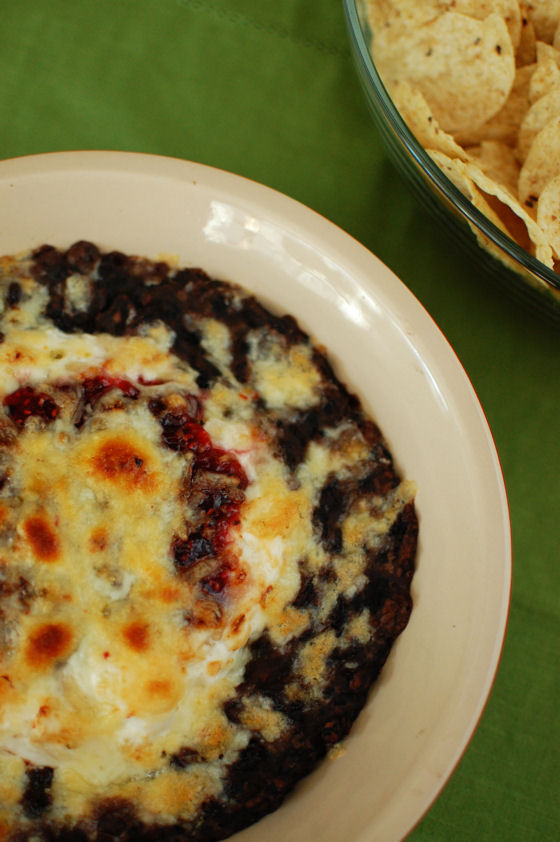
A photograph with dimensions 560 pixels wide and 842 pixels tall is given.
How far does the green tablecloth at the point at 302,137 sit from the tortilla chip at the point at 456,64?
0.20m

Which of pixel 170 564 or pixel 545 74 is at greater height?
pixel 545 74

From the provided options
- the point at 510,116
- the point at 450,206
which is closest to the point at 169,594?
the point at 450,206

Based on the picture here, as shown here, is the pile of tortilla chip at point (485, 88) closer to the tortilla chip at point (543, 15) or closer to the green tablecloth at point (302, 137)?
the tortilla chip at point (543, 15)

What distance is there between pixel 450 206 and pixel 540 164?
0.81 ft

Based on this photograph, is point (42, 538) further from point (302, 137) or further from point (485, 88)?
point (485, 88)

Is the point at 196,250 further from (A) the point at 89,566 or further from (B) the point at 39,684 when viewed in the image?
(B) the point at 39,684

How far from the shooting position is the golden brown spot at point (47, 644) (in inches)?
44.6

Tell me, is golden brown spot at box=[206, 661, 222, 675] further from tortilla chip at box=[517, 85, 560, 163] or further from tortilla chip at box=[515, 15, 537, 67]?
tortilla chip at box=[515, 15, 537, 67]

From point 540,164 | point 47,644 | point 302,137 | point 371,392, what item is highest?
point 540,164

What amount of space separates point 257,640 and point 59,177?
34.9 inches

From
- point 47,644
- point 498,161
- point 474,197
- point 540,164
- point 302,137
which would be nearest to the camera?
point 47,644

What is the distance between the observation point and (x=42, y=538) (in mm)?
1151

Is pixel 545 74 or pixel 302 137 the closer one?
pixel 545 74

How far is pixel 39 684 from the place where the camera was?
3.73 feet
